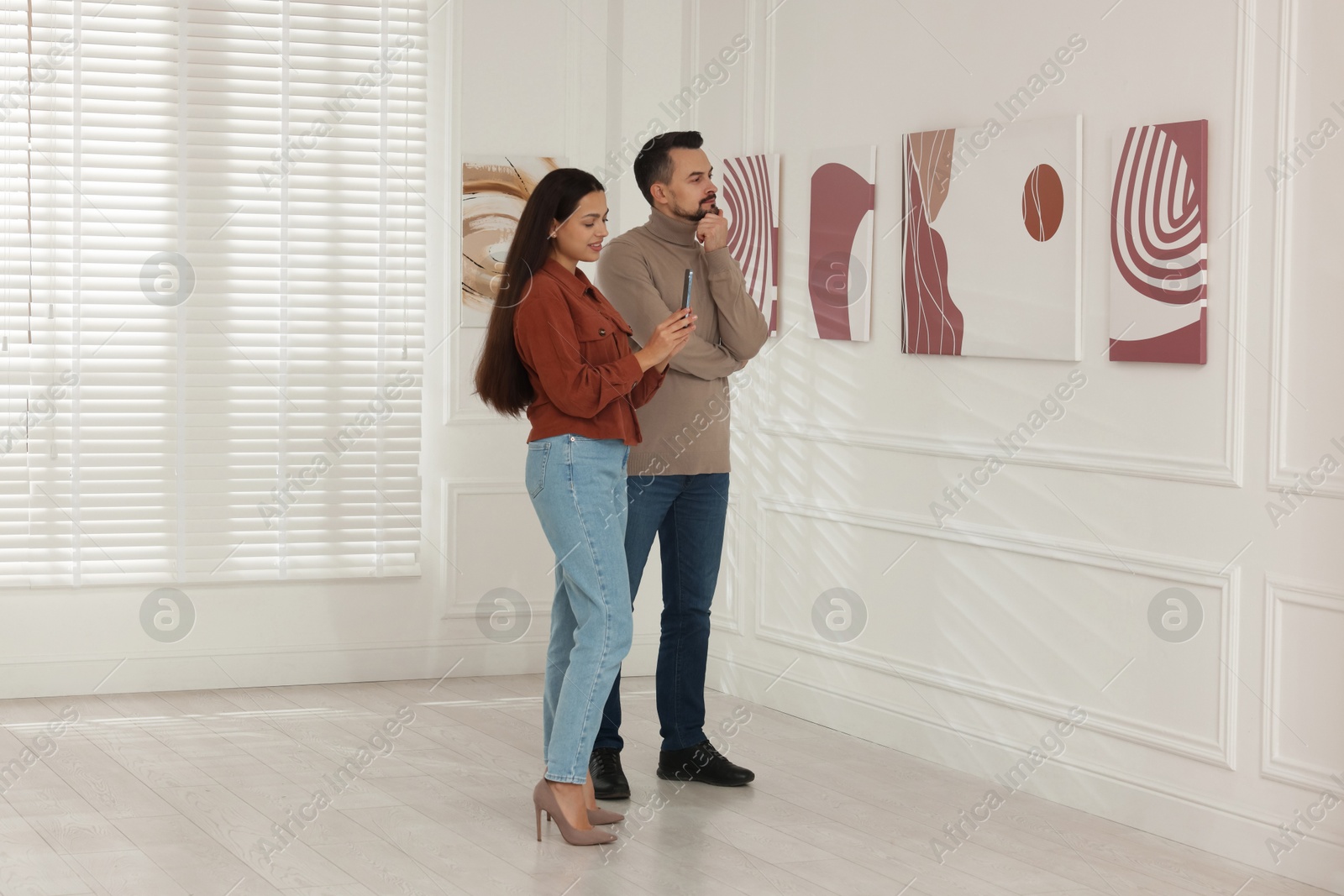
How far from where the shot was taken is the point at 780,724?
4555mm

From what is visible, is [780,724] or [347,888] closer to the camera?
[347,888]

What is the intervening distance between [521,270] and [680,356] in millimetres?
554

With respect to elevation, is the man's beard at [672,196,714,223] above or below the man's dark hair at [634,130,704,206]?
below

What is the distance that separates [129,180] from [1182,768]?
3.79 metres

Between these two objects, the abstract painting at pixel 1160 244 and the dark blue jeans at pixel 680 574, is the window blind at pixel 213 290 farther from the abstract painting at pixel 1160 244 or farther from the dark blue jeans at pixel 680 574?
the abstract painting at pixel 1160 244

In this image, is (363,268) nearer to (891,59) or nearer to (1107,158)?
(891,59)

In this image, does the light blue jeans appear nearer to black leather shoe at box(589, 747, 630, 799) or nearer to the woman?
the woman

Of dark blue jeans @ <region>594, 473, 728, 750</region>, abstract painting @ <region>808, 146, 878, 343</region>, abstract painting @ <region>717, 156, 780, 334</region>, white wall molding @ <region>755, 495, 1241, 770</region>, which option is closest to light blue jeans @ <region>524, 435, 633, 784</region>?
dark blue jeans @ <region>594, 473, 728, 750</region>

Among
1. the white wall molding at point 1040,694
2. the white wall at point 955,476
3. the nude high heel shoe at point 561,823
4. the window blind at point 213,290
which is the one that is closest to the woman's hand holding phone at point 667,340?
the nude high heel shoe at point 561,823

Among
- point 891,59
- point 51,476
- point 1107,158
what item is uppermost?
point 891,59

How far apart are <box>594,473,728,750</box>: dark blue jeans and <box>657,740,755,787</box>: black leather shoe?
26mm

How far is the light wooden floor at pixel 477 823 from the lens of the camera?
308 cm

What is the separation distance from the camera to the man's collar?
3.64m

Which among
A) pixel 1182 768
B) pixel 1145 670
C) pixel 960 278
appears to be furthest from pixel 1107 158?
pixel 1182 768
